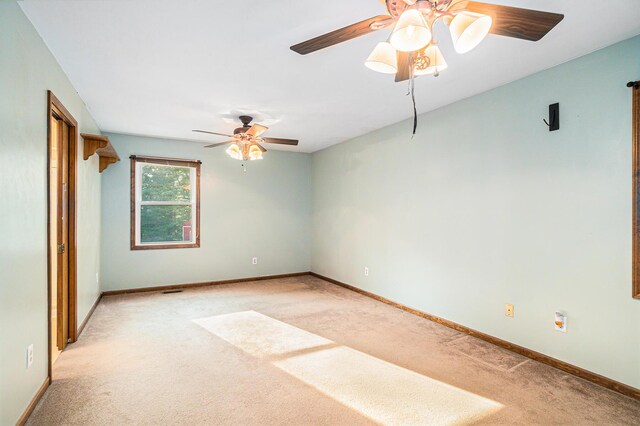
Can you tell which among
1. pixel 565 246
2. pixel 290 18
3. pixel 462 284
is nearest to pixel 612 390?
pixel 565 246

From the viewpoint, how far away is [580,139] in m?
2.60

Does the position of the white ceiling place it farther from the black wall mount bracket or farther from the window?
the window

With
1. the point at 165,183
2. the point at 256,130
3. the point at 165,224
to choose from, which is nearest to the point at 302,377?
the point at 256,130

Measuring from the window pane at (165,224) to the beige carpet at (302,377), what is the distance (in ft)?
5.34

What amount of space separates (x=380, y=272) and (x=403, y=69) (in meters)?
3.26

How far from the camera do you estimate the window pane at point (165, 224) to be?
5262 millimetres

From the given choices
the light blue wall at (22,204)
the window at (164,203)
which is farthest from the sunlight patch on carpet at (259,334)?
the window at (164,203)

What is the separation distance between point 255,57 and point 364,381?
2.55 metres

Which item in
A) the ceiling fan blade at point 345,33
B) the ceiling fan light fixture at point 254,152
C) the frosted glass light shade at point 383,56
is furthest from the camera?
the ceiling fan light fixture at point 254,152

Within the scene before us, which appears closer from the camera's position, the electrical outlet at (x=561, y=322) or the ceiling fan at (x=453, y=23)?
the ceiling fan at (x=453, y=23)

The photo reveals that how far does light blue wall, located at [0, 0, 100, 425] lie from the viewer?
1741mm

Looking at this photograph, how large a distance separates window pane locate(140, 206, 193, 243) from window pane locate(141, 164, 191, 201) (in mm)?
173

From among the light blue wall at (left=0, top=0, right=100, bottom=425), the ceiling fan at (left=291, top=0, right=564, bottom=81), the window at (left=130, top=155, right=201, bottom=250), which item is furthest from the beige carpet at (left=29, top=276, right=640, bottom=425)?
the ceiling fan at (left=291, top=0, right=564, bottom=81)

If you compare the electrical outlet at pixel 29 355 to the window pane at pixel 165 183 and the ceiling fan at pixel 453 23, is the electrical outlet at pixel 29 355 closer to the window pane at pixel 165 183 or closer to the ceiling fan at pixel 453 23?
the ceiling fan at pixel 453 23
